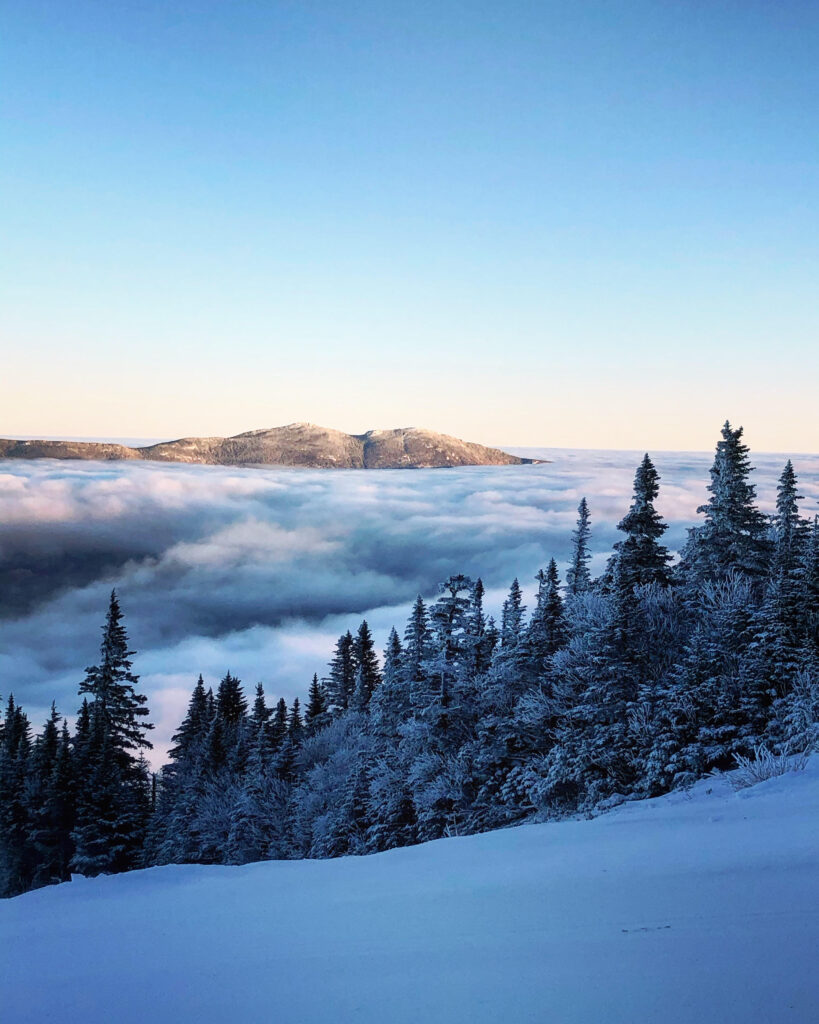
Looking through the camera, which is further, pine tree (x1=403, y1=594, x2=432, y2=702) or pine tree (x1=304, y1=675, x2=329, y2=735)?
pine tree (x1=304, y1=675, x2=329, y2=735)

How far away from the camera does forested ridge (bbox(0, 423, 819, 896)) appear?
15.2 m

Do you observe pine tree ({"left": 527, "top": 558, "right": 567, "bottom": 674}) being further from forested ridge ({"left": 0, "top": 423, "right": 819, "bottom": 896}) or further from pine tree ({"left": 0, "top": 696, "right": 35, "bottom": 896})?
pine tree ({"left": 0, "top": 696, "right": 35, "bottom": 896})

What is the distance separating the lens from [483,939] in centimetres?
426

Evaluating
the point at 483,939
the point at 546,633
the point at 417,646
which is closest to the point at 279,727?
the point at 417,646

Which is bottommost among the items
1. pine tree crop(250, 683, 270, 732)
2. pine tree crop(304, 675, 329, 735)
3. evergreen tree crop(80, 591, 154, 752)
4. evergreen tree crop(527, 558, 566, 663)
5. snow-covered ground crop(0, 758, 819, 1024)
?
pine tree crop(304, 675, 329, 735)

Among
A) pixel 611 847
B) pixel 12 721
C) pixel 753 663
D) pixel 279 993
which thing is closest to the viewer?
pixel 279 993

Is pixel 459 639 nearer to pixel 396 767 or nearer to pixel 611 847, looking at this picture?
pixel 396 767

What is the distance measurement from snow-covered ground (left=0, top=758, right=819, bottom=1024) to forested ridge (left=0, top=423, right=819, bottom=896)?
15.4 feet

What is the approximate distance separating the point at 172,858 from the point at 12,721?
881 inches

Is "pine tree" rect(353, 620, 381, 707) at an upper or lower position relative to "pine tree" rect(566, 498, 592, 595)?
lower

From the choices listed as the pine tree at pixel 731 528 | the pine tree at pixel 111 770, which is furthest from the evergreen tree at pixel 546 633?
the pine tree at pixel 111 770

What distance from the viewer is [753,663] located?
51.2 ft

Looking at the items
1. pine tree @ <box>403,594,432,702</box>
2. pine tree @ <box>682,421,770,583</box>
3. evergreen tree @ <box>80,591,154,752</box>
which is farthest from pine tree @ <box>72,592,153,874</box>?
pine tree @ <box>682,421,770,583</box>

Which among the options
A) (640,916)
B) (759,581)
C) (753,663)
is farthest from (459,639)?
(640,916)
